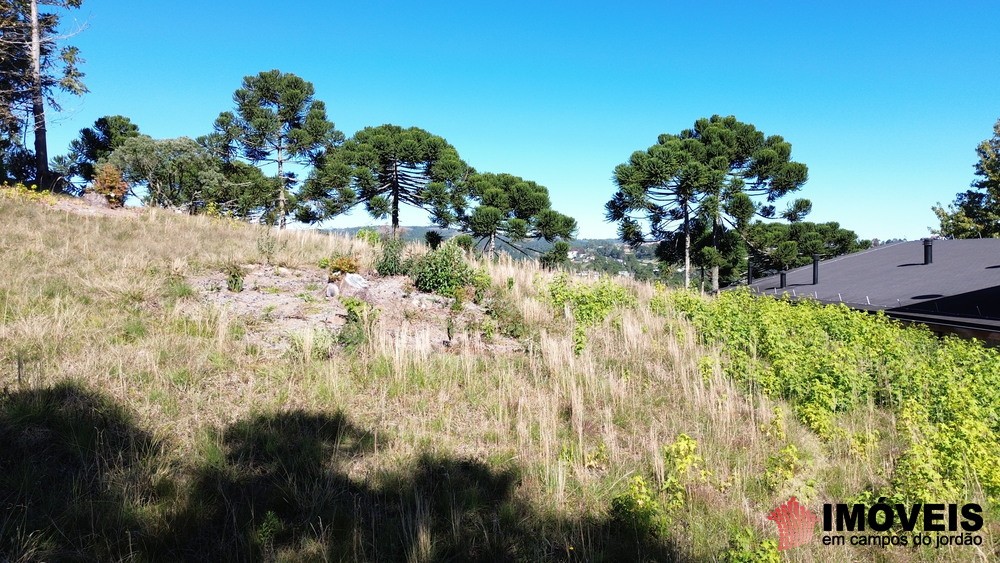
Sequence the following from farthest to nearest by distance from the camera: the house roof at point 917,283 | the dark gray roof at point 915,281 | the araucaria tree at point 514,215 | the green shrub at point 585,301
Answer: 1. the araucaria tree at point 514,215
2. the dark gray roof at point 915,281
3. the house roof at point 917,283
4. the green shrub at point 585,301

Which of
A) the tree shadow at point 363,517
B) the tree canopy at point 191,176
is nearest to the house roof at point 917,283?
the tree shadow at point 363,517

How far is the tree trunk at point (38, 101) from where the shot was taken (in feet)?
59.3

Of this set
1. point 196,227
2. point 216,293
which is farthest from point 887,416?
point 196,227

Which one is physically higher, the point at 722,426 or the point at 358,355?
the point at 358,355

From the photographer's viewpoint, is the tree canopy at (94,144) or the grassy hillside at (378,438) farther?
the tree canopy at (94,144)

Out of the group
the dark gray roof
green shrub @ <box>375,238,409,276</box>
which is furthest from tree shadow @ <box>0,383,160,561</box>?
the dark gray roof

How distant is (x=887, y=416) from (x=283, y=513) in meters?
6.39

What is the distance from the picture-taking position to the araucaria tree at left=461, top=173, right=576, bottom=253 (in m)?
24.2

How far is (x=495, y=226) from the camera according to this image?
24.2m

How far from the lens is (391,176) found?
2717 cm

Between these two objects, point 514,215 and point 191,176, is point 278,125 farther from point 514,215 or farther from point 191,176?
point 514,215

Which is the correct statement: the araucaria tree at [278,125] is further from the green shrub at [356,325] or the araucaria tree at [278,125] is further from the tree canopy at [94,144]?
the green shrub at [356,325]

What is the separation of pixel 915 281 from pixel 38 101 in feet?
105

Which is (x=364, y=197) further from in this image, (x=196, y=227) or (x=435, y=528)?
(x=435, y=528)
